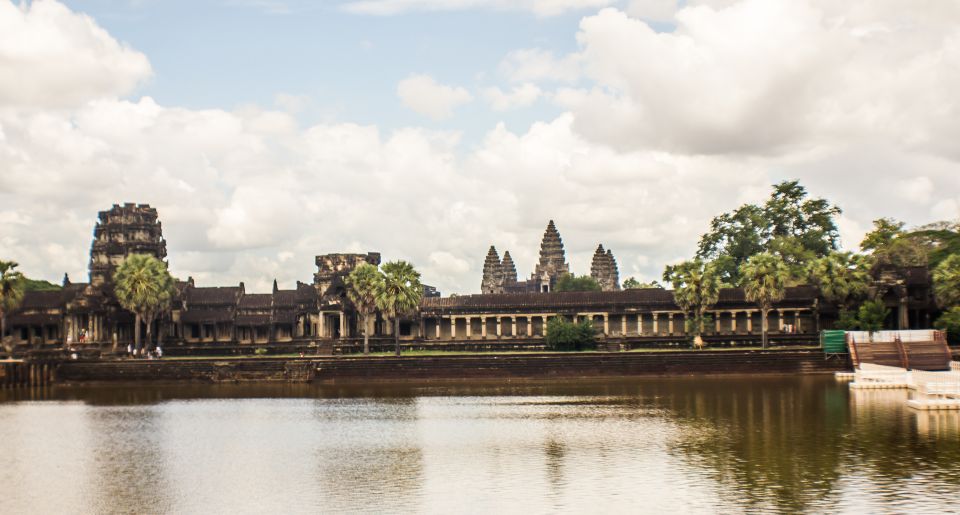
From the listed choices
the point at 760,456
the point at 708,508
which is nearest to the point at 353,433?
the point at 760,456

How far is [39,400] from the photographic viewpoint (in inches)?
2199

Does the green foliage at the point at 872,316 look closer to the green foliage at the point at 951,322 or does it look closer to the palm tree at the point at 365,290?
the green foliage at the point at 951,322

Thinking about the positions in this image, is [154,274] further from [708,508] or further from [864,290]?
[708,508]

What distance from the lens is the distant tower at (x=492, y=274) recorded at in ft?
466

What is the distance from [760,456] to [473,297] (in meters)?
50.7

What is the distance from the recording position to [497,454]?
1241 inches

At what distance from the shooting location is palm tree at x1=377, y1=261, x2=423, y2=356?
6875cm

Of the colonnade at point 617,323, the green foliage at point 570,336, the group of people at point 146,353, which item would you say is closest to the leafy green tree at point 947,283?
the colonnade at point 617,323

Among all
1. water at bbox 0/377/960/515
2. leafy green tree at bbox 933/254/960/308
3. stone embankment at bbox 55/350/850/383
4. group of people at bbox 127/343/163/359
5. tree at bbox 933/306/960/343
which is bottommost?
water at bbox 0/377/960/515

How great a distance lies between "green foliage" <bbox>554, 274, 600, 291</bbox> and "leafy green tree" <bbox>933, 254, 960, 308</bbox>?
66.1 meters

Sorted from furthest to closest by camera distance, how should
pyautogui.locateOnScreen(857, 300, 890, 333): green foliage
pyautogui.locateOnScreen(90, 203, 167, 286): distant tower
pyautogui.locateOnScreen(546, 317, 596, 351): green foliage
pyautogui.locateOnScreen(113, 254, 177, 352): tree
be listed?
pyautogui.locateOnScreen(90, 203, 167, 286): distant tower < pyautogui.locateOnScreen(113, 254, 177, 352): tree < pyautogui.locateOnScreen(546, 317, 596, 351): green foliage < pyautogui.locateOnScreen(857, 300, 890, 333): green foliage

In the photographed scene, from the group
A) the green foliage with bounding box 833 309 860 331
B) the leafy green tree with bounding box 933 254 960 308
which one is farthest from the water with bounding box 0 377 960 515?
the leafy green tree with bounding box 933 254 960 308

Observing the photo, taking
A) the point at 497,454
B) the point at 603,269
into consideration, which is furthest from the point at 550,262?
the point at 497,454

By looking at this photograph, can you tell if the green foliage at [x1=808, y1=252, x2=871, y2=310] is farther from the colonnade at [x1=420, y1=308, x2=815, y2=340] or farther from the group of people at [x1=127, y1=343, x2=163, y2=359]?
the group of people at [x1=127, y1=343, x2=163, y2=359]
